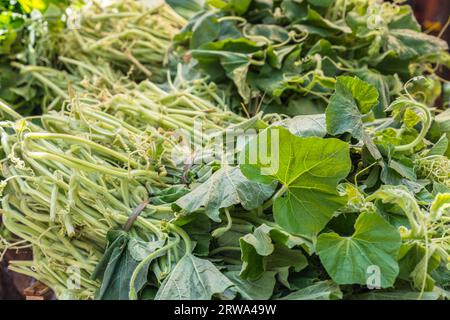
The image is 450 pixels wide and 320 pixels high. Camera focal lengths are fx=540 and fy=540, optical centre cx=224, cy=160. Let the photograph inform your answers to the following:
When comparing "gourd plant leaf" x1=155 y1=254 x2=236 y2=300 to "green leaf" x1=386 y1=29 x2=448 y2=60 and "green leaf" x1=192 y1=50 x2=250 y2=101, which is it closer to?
"green leaf" x1=192 y1=50 x2=250 y2=101

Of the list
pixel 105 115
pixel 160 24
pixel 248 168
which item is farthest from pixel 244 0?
pixel 248 168

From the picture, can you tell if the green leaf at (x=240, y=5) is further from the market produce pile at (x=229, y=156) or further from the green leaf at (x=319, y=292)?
the green leaf at (x=319, y=292)

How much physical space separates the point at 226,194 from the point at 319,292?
17cm

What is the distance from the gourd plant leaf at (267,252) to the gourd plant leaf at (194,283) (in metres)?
0.03

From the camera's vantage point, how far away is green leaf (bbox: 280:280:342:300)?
0.62 meters

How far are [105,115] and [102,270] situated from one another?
32cm

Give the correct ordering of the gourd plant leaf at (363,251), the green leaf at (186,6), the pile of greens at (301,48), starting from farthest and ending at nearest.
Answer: the green leaf at (186,6) → the pile of greens at (301,48) → the gourd plant leaf at (363,251)

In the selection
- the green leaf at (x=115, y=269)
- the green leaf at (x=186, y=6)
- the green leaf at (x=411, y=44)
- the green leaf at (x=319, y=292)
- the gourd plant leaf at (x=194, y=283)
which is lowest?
the green leaf at (x=115, y=269)

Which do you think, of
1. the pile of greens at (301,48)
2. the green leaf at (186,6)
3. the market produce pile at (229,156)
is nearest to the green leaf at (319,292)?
the market produce pile at (229,156)

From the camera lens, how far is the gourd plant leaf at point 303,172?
653mm

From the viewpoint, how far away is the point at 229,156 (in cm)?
80

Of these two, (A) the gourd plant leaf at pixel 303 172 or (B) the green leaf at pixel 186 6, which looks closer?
(A) the gourd plant leaf at pixel 303 172
